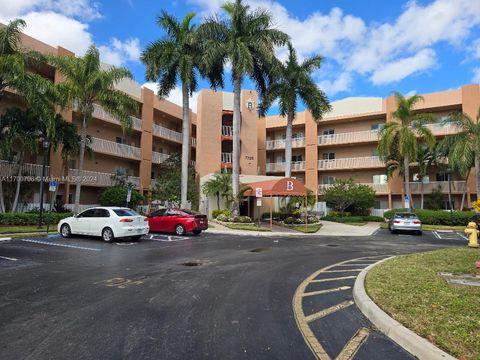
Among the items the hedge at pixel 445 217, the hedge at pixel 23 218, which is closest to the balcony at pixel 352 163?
the hedge at pixel 445 217

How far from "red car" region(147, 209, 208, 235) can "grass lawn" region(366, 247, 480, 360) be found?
1222 centimetres

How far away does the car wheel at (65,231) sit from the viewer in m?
18.6

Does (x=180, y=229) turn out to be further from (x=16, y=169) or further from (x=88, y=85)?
(x=16, y=169)

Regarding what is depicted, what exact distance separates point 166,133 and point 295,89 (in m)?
15.7

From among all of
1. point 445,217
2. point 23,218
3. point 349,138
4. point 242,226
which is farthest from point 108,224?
point 349,138

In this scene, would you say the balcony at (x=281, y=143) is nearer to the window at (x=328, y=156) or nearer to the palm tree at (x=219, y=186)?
the window at (x=328, y=156)

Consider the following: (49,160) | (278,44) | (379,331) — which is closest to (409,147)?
(278,44)

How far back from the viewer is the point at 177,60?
28.7 meters

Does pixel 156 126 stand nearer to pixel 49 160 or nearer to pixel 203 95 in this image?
pixel 203 95

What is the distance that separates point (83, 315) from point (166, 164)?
33243mm

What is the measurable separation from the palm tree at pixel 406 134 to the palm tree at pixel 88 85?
21.6m

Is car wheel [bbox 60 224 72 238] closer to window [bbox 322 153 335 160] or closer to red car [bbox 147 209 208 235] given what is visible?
red car [bbox 147 209 208 235]

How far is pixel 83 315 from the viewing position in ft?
19.7

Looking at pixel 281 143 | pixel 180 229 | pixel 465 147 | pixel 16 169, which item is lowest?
pixel 180 229
